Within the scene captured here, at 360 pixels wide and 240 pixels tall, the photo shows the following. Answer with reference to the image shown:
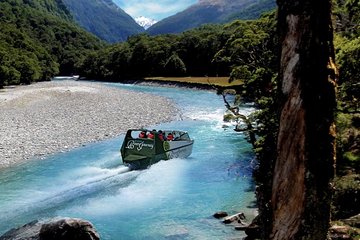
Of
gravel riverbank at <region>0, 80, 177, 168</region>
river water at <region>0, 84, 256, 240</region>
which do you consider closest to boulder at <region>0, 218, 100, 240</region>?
river water at <region>0, 84, 256, 240</region>

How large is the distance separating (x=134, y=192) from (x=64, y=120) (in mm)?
21903

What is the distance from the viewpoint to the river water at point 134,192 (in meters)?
17.5

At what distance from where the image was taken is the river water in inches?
689

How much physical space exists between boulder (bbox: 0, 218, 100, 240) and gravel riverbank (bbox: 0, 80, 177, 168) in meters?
14.0

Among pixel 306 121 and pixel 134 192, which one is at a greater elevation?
pixel 306 121

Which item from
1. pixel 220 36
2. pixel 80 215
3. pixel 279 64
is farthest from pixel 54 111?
pixel 220 36

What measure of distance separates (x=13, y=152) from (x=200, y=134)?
1638 cm

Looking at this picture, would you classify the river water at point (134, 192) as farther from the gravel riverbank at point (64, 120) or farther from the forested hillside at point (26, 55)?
the forested hillside at point (26, 55)

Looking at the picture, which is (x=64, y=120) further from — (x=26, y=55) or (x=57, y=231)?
(x=26, y=55)

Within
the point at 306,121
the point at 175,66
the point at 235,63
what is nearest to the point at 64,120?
the point at 235,63

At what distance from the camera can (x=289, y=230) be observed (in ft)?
12.3

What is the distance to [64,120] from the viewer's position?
138ft

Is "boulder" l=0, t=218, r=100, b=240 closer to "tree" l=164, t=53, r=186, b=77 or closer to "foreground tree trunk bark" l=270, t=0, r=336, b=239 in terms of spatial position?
"foreground tree trunk bark" l=270, t=0, r=336, b=239

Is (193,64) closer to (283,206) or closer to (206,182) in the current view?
(206,182)
